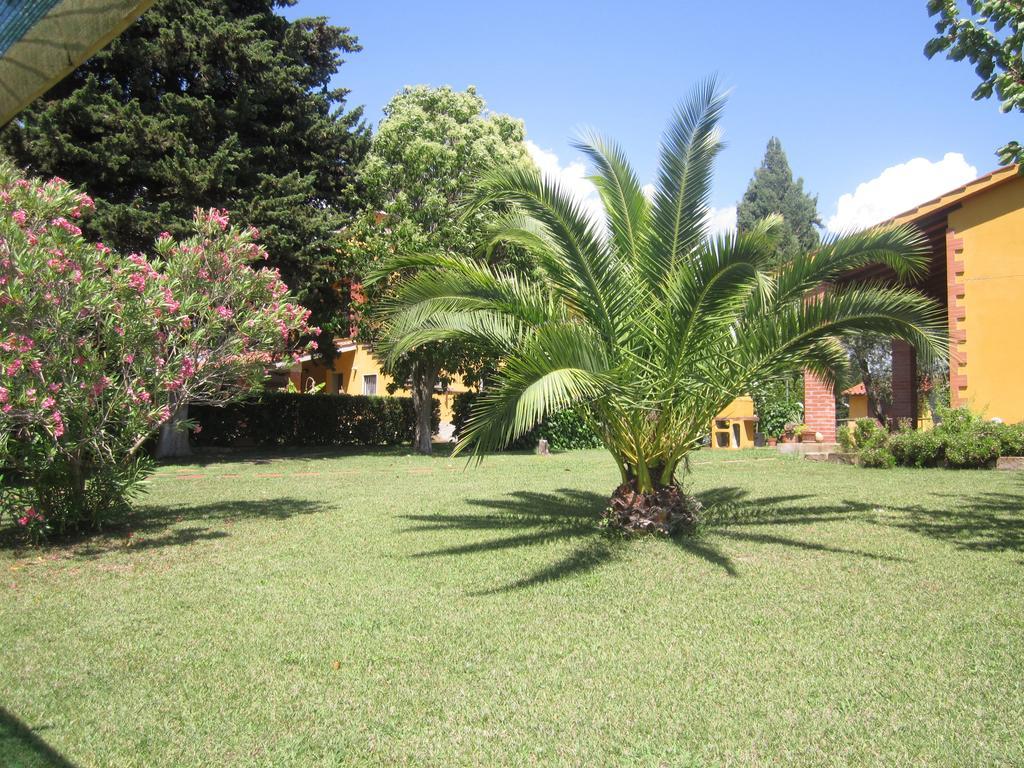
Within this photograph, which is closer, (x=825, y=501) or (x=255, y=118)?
(x=825, y=501)

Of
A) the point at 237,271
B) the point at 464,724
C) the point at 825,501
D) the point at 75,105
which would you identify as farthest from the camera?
the point at 75,105

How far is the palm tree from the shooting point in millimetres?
7938

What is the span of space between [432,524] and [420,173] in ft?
45.7

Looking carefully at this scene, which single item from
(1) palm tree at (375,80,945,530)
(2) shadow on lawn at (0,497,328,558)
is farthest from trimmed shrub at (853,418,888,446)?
(2) shadow on lawn at (0,497,328,558)

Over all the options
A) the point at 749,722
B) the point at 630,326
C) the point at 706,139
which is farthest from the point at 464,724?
the point at 706,139

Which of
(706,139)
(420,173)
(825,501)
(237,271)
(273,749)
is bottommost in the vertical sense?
(273,749)

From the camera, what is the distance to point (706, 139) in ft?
28.2

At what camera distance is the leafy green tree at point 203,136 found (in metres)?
18.0

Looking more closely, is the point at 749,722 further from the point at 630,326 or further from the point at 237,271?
the point at 237,271

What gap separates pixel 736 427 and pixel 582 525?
52.1 feet

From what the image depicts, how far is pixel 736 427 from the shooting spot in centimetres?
2416

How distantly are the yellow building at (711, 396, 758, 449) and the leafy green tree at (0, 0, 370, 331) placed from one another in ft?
39.0

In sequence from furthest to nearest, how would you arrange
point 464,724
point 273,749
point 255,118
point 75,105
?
point 255,118, point 75,105, point 464,724, point 273,749

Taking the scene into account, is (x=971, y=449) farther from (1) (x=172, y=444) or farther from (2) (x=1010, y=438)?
(1) (x=172, y=444)
